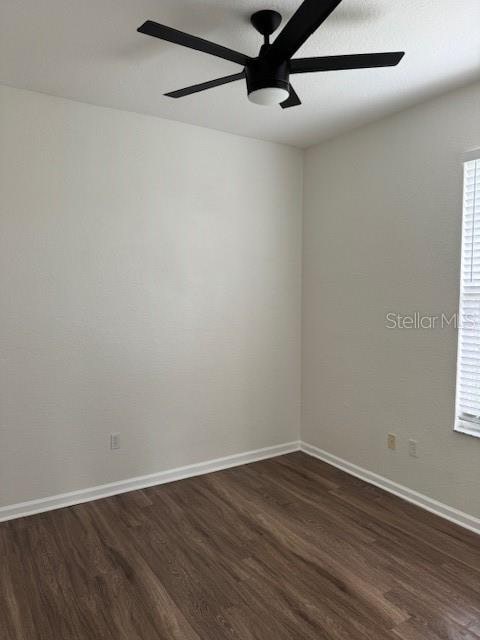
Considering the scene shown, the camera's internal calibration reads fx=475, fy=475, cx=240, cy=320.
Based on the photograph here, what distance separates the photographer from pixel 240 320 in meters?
3.80

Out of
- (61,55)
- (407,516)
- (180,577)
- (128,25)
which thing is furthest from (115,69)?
(407,516)

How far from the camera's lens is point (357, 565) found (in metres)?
2.46

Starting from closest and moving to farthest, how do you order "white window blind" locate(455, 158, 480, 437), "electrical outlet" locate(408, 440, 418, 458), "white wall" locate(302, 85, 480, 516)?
"white window blind" locate(455, 158, 480, 437) < "white wall" locate(302, 85, 480, 516) < "electrical outlet" locate(408, 440, 418, 458)

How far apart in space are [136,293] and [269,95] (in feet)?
5.64

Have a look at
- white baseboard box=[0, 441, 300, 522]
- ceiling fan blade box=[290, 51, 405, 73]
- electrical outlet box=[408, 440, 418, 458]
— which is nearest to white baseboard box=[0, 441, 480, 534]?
white baseboard box=[0, 441, 300, 522]

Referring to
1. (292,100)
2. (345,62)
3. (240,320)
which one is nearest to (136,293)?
(240,320)

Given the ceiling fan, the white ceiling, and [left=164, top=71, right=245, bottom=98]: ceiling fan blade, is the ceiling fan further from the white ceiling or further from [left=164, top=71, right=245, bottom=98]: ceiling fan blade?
the white ceiling

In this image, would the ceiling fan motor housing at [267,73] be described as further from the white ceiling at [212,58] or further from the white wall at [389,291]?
the white wall at [389,291]

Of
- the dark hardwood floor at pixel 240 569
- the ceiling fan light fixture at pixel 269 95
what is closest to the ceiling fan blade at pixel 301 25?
the ceiling fan light fixture at pixel 269 95

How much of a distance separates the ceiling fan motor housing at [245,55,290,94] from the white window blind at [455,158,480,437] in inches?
54.7

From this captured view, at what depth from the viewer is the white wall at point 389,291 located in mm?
2896

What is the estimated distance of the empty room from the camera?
6.97 feet

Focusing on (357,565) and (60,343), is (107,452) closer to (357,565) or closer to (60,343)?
(60,343)

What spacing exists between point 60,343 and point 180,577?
1.58m
